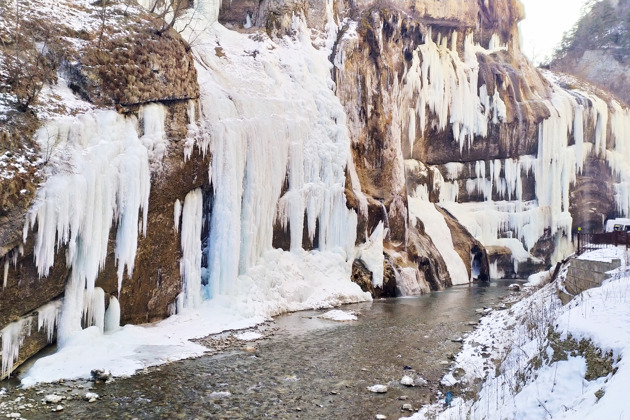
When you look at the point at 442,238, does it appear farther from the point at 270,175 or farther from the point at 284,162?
the point at 270,175

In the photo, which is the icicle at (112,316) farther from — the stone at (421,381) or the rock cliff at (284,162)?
the stone at (421,381)

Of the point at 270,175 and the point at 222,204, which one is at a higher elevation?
the point at 270,175

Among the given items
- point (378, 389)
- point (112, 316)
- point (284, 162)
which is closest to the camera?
point (378, 389)

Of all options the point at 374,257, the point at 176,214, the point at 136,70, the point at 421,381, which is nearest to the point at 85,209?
the point at 176,214

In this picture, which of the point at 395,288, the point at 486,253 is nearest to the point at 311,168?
the point at 395,288

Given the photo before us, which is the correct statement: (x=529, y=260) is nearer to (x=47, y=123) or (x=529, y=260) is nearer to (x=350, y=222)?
(x=350, y=222)

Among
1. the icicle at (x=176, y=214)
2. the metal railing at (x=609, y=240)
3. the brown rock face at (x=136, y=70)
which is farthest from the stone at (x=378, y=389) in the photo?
the metal railing at (x=609, y=240)

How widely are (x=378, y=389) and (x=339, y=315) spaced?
7.76 meters

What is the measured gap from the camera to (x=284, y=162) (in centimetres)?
2066

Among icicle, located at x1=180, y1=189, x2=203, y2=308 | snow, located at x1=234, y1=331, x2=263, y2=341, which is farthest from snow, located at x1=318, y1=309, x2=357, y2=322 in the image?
icicle, located at x1=180, y1=189, x2=203, y2=308

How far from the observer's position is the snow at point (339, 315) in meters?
18.0

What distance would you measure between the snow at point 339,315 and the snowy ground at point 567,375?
702 centimetres

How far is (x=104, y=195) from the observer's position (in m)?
Answer: 12.6

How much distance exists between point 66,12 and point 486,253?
28511mm
